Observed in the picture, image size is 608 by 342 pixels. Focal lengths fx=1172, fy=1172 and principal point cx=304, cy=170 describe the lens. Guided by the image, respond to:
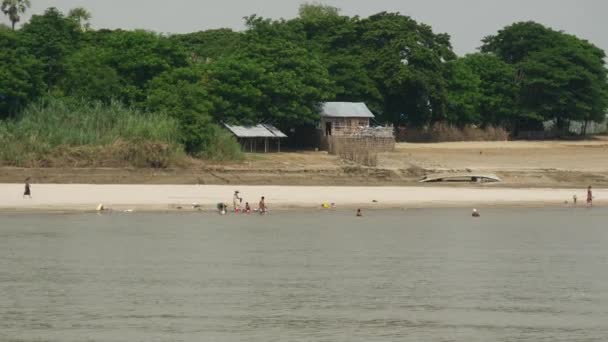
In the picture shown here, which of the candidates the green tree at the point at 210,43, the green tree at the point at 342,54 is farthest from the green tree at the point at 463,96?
the green tree at the point at 210,43

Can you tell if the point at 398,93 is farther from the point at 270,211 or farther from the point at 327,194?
the point at 270,211

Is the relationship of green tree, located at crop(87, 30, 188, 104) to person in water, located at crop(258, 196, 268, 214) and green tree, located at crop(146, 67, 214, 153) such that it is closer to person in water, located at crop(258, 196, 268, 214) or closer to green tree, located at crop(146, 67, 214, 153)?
green tree, located at crop(146, 67, 214, 153)

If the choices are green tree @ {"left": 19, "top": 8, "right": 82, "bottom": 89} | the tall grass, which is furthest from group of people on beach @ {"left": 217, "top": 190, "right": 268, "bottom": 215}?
green tree @ {"left": 19, "top": 8, "right": 82, "bottom": 89}

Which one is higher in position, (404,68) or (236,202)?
(404,68)

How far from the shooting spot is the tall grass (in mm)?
51219

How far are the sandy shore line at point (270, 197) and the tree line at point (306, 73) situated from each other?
687 centimetres

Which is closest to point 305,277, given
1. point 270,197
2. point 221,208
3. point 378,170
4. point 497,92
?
point 221,208

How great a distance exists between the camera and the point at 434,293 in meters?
28.1

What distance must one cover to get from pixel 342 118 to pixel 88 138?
17810mm

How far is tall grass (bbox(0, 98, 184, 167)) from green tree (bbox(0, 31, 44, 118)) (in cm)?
146

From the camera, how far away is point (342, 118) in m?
65.9

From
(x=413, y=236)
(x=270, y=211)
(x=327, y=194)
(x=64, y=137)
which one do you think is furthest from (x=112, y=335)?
(x=64, y=137)

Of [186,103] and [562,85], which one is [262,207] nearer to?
[186,103]

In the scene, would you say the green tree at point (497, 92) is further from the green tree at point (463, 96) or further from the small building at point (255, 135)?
the small building at point (255, 135)
